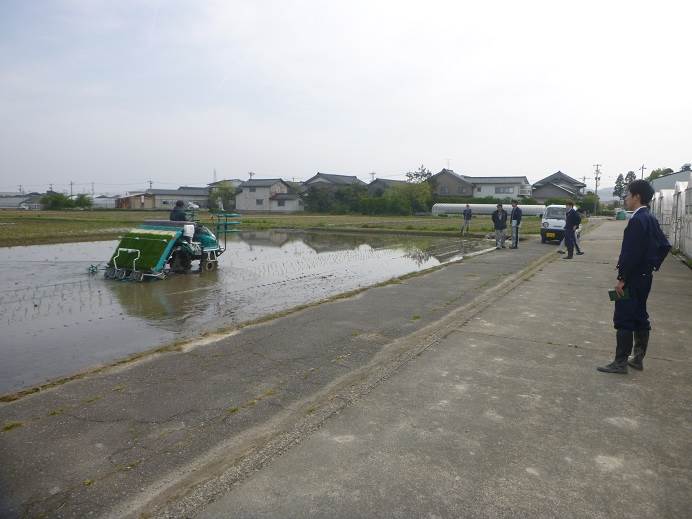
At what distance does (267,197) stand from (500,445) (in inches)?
2430

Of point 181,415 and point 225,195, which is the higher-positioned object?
point 225,195

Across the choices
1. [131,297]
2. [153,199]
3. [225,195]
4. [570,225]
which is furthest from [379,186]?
[131,297]

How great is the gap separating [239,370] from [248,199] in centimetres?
6190

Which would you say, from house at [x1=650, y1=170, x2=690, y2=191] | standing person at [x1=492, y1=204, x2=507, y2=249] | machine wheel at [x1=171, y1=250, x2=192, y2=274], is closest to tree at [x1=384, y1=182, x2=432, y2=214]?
house at [x1=650, y1=170, x2=690, y2=191]

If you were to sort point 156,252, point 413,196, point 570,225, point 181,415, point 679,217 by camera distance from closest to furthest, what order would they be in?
point 181,415
point 156,252
point 570,225
point 679,217
point 413,196

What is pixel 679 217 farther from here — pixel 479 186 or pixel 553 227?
pixel 479 186

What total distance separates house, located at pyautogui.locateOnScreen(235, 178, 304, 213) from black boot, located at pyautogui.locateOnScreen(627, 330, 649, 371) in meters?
57.7

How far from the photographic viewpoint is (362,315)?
653 centimetres

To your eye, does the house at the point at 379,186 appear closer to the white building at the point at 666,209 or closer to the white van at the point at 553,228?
the white building at the point at 666,209

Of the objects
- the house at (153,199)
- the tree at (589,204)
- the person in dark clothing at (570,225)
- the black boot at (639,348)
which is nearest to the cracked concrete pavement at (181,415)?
the black boot at (639,348)

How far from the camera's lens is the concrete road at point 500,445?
2.44 metres

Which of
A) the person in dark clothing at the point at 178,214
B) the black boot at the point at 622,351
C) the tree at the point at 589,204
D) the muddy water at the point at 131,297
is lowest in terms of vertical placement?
the muddy water at the point at 131,297

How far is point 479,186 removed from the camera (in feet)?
210

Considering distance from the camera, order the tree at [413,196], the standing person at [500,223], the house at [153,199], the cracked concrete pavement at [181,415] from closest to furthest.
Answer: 1. the cracked concrete pavement at [181,415]
2. the standing person at [500,223]
3. the tree at [413,196]
4. the house at [153,199]
